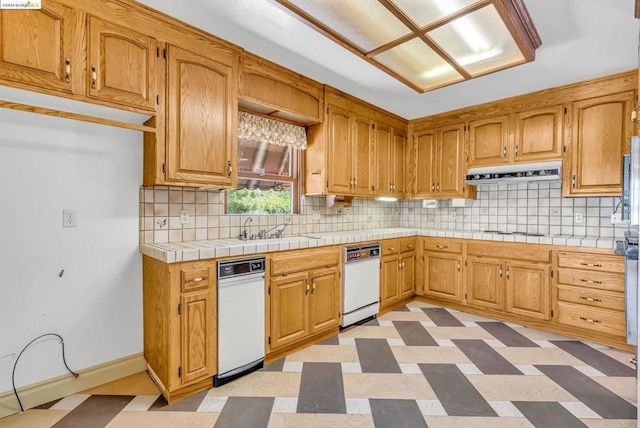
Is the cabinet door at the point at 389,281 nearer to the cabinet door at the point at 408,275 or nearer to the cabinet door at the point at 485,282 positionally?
the cabinet door at the point at 408,275

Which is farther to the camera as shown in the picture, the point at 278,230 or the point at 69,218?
the point at 278,230

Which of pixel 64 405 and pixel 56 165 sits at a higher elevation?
pixel 56 165

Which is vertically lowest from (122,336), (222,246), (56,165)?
(122,336)

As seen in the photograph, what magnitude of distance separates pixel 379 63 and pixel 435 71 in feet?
1.79

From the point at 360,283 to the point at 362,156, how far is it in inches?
55.9

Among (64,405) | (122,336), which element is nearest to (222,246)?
(122,336)

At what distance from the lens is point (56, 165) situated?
1.90 m

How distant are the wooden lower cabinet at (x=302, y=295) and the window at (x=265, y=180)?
0.72 m

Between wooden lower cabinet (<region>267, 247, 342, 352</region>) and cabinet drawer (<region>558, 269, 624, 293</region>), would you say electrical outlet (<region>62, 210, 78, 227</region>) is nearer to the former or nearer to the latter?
wooden lower cabinet (<region>267, 247, 342, 352</region>)

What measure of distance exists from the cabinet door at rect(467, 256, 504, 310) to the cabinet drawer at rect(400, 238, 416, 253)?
0.65 metres

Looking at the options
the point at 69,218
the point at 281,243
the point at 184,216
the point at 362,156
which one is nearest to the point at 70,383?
the point at 69,218

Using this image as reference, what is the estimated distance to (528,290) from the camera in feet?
9.95

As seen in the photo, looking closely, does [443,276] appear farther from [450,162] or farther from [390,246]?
[450,162]

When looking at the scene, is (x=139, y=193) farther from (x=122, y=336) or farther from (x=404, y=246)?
(x=404, y=246)
